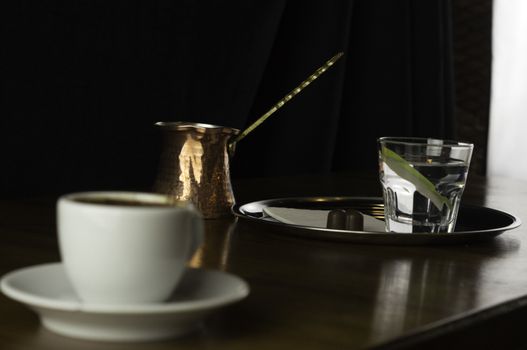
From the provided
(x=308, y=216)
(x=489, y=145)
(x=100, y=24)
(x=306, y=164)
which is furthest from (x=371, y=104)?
(x=308, y=216)

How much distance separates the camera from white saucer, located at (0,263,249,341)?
0.56 metres

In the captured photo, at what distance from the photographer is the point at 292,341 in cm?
61

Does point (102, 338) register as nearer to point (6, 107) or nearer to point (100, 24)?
point (6, 107)

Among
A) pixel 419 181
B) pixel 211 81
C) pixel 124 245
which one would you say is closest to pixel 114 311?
pixel 124 245

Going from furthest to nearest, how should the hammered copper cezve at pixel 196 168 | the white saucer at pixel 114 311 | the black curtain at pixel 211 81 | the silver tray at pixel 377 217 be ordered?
the black curtain at pixel 211 81, the hammered copper cezve at pixel 196 168, the silver tray at pixel 377 217, the white saucer at pixel 114 311

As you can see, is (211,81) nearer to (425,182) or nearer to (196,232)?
(425,182)

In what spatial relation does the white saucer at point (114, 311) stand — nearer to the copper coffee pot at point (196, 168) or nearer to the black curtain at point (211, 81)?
the copper coffee pot at point (196, 168)

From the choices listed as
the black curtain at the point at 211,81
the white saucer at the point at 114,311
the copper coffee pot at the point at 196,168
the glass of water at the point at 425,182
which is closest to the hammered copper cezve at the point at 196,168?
the copper coffee pot at the point at 196,168

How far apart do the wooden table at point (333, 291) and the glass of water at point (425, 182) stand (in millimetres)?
58

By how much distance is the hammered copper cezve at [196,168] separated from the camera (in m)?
1.12

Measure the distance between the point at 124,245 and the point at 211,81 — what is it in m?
1.53

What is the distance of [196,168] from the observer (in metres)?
1.13

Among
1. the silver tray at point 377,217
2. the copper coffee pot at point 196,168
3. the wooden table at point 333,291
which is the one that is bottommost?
the wooden table at point 333,291

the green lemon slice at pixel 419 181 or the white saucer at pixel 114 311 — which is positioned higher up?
the green lemon slice at pixel 419 181
